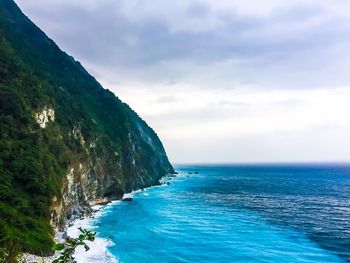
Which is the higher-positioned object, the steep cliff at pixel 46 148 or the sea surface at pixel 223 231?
the steep cliff at pixel 46 148

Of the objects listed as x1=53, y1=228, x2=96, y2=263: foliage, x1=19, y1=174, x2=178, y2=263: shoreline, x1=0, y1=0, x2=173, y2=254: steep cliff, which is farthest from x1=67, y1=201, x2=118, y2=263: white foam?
x1=53, y1=228, x2=96, y2=263: foliage

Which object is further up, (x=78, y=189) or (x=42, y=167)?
(x=42, y=167)

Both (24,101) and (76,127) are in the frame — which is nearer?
(24,101)

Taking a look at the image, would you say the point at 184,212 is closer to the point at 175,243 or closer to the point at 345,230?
the point at 175,243

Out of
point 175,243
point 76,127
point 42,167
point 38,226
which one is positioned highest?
point 76,127

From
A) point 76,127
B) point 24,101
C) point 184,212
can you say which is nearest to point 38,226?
point 24,101

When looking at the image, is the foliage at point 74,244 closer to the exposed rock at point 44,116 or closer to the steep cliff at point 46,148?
the steep cliff at point 46,148

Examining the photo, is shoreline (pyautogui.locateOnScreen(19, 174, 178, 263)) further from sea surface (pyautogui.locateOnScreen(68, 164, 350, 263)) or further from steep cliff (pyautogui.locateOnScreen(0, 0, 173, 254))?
steep cliff (pyautogui.locateOnScreen(0, 0, 173, 254))

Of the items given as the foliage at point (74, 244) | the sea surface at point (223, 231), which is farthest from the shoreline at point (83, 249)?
the foliage at point (74, 244)

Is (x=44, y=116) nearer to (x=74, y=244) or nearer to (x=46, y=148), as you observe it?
(x=46, y=148)

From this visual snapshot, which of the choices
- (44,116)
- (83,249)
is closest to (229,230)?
(83,249)
